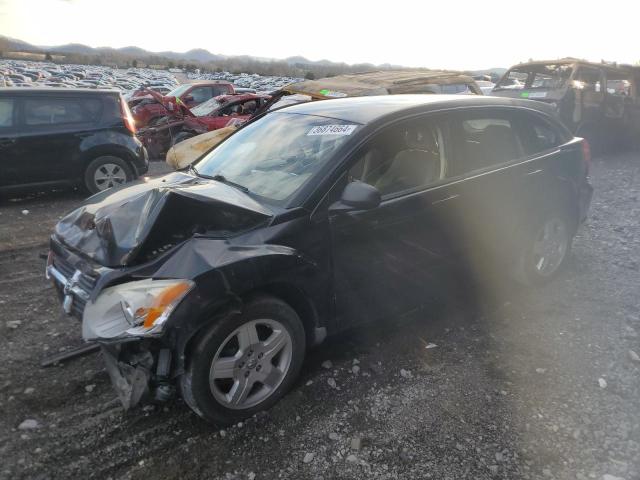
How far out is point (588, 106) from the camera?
1009 cm

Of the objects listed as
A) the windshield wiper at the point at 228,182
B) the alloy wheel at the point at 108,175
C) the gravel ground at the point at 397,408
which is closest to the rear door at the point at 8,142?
the alloy wheel at the point at 108,175

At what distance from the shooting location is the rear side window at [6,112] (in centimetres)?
714

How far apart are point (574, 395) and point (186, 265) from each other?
2492 millimetres

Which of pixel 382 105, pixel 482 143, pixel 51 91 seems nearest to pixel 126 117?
pixel 51 91

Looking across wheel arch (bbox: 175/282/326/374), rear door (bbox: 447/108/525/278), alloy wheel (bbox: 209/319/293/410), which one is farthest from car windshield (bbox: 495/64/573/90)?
alloy wheel (bbox: 209/319/293/410)

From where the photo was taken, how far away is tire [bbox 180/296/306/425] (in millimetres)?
2512

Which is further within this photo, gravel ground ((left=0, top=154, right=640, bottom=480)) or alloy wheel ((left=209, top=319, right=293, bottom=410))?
alloy wheel ((left=209, top=319, right=293, bottom=410))

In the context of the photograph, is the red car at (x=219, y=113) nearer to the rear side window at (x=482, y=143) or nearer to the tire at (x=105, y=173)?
the tire at (x=105, y=173)

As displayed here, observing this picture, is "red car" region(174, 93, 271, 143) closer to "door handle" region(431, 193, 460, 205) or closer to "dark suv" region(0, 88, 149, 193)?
"dark suv" region(0, 88, 149, 193)

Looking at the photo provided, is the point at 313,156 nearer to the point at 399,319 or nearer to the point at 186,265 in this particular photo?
the point at 186,265

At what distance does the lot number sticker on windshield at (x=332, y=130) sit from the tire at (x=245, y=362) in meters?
1.22

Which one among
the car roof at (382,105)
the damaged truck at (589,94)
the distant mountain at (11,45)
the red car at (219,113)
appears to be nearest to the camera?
the car roof at (382,105)

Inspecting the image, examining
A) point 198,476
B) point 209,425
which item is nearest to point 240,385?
point 209,425

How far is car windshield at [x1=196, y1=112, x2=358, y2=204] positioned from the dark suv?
4.70m
